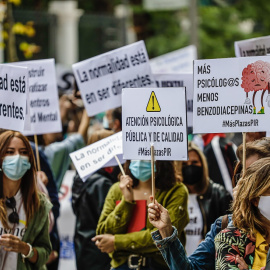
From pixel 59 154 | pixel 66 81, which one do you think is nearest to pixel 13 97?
pixel 59 154

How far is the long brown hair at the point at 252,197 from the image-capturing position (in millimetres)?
4207

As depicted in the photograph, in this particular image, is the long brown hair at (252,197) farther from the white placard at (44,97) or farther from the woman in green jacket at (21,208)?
the white placard at (44,97)

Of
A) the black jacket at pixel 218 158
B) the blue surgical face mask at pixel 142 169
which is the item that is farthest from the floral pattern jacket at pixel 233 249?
the black jacket at pixel 218 158

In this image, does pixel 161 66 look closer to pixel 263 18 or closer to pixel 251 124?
pixel 251 124

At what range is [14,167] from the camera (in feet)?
18.7

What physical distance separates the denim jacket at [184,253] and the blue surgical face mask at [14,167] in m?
1.49

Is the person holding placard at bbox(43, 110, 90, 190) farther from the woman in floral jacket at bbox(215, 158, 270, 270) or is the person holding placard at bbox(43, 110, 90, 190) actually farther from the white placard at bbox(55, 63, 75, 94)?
the woman in floral jacket at bbox(215, 158, 270, 270)

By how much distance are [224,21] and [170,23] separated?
6.21 ft

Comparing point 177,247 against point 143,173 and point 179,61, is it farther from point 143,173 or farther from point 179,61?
point 179,61

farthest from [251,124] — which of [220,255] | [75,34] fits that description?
[75,34]

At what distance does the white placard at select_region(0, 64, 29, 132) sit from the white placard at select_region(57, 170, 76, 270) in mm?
3723

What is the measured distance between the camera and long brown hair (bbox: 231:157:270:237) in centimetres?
421

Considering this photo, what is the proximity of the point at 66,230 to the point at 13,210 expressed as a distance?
3946 mm

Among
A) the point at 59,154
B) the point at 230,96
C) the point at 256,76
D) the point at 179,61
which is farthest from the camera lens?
the point at 179,61
